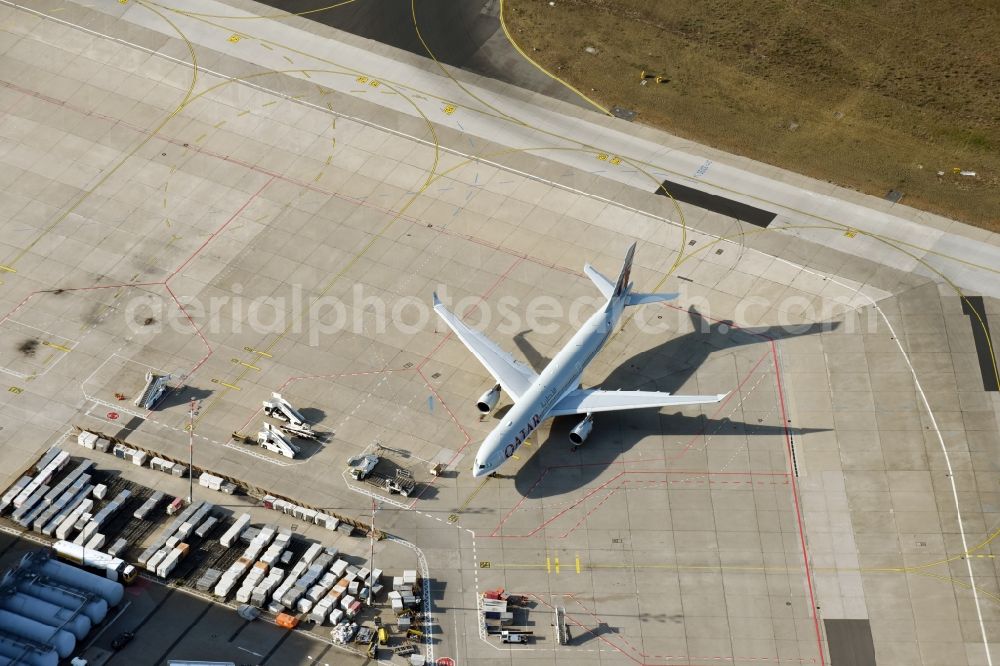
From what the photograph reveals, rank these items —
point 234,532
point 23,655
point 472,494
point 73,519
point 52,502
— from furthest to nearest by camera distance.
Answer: point 472,494 < point 52,502 < point 73,519 < point 234,532 < point 23,655

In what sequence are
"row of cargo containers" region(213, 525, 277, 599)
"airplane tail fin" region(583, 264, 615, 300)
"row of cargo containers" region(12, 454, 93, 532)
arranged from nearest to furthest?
"row of cargo containers" region(213, 525, 277, 599) → "row of cargo containers" region(12, 454, 93, 532) → "airplane tail fin" region(583, 264, 615, 300)

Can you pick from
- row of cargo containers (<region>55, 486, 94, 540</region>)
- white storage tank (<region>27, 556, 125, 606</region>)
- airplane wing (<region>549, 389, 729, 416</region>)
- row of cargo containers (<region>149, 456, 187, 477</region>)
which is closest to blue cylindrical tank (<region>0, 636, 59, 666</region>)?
white storage tank (<region>27, 556, 125, 606</region>)

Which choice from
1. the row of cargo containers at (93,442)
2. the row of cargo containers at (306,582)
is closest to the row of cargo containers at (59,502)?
the row of cargo containers at (93,442)

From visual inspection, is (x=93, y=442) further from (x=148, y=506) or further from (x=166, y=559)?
(x=166, y=559)

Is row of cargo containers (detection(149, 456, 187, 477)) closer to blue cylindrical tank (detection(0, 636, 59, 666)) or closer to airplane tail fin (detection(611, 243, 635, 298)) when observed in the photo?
blue cylindrical tank (detection(0, 636, 59, 666))

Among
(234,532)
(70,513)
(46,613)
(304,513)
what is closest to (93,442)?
(70,513)

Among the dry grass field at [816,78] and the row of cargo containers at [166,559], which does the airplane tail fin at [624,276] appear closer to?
the dry grass field at [816,78]

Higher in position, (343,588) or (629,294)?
(629,294)
